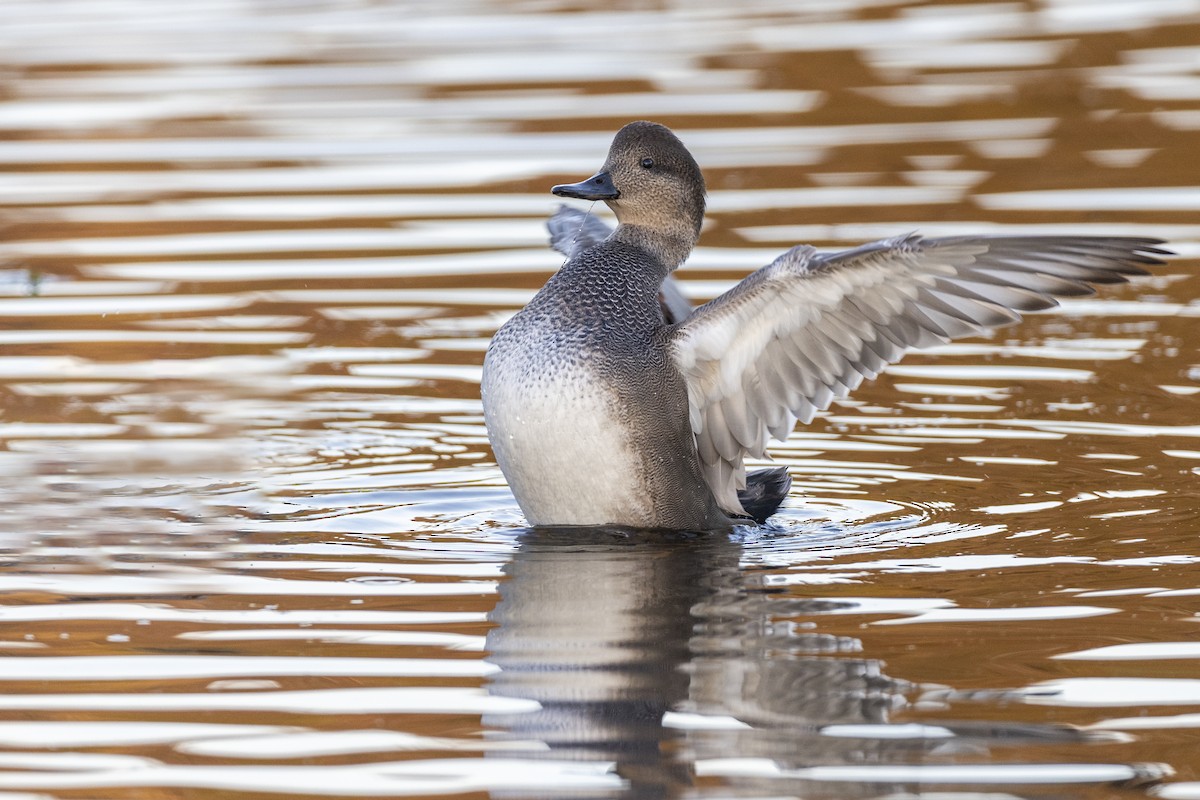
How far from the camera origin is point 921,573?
5.24 metres

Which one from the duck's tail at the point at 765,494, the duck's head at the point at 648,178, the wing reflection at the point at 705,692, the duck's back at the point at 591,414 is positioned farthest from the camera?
the duck's head at the point at 648,178

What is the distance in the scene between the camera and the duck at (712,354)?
529 cm

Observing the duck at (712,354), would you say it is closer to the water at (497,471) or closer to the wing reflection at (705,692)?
the water at (497,471)

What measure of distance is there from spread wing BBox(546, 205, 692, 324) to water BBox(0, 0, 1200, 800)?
623 mm

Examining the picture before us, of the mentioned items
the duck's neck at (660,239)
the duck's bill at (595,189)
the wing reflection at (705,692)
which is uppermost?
the duck's bill at (595,189)

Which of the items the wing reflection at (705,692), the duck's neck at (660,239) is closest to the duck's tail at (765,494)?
the wing reflection at (705,692)

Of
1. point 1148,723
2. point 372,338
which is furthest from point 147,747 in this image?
point 372,338

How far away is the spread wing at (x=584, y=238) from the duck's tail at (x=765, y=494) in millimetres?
702

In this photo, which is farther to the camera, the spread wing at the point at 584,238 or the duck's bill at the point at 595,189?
the spread wing at the point at 584,238

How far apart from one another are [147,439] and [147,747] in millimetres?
3114

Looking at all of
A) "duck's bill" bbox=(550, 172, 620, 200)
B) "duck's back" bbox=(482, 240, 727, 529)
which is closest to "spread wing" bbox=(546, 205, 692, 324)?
"duck's bill" bbox=(550, 172, 620, 200)

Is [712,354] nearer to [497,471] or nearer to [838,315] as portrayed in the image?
[838,315]

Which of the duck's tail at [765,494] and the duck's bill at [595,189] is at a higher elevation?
the duck's bill at [595,189]

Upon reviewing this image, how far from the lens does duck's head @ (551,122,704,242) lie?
627 centimetres
